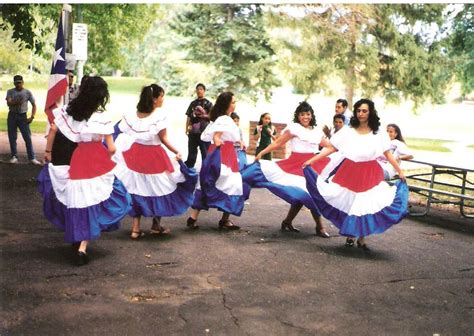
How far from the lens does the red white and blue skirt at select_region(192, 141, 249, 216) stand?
27.4 feet

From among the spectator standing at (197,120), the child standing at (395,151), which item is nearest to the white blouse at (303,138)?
the child standing at (395,151)

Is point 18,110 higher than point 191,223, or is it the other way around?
point 18,110

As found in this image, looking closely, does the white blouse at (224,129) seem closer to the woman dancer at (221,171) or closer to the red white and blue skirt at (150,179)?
the woman dancer at (221,171)

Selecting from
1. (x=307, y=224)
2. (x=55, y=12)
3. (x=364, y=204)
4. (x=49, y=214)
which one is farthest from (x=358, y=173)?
(x=55, y=12)

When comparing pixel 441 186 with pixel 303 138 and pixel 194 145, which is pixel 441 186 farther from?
pixel 303 138

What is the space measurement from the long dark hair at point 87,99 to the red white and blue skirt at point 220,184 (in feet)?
7.08

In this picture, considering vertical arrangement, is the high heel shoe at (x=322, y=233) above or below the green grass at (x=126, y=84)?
below

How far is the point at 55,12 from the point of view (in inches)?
842

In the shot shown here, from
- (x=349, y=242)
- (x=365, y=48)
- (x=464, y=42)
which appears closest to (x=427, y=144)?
(x=365, y=48)

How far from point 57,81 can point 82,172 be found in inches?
56.7

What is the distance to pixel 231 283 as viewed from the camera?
19.9ft

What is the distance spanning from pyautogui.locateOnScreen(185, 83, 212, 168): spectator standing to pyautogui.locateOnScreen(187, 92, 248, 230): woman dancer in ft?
13.9

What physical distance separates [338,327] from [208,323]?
108cm

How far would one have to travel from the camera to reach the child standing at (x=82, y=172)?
6.57 m
